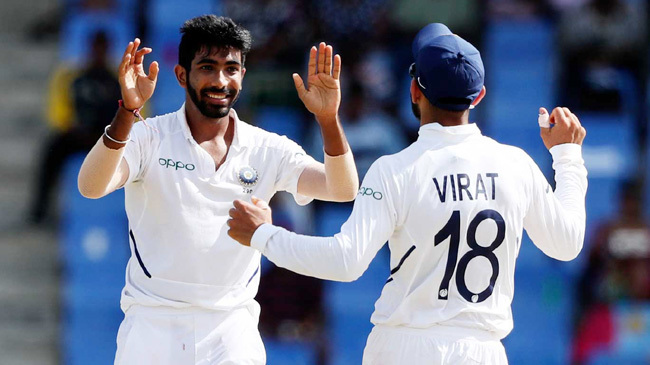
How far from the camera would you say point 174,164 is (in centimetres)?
435

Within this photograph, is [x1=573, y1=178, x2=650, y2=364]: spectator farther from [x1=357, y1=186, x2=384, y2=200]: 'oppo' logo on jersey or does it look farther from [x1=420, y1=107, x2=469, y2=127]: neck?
[x1=357, y1=186, x2=384, y2=200]: 'oppo' logo on jersey

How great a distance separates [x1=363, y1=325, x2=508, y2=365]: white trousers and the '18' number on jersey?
0.12m

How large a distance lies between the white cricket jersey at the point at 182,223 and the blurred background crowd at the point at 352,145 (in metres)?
4.06

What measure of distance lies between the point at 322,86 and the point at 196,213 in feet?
2.34

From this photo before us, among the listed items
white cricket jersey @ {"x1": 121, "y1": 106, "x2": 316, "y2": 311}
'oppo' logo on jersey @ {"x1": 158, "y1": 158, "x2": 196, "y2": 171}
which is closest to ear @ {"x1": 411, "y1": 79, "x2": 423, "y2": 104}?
white cricket jersey @ {"x1": 121, "y1": 106, "x2": 316, "y2": 311}

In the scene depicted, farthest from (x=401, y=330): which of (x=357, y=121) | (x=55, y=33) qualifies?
(x=55, y=33)

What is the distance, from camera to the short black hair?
440cm

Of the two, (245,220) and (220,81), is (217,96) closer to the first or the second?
(220,81)

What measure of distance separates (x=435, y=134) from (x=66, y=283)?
565 cm

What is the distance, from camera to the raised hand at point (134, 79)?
4051 millimetres

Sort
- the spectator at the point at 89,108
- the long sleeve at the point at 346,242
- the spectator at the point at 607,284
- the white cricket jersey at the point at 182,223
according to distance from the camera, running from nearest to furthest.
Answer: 1. the long sleeve at the point at 346,242
2. the white cricket jersey at the point at 182,223
3. the spectator at the point at 607,284
4. the spectator at the point at 89,108

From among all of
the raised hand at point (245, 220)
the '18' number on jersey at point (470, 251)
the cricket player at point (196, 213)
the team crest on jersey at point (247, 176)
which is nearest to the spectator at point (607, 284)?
the cricket player at point (196, 213)

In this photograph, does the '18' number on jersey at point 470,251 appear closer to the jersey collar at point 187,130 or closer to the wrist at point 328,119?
the wrist at point 328,119

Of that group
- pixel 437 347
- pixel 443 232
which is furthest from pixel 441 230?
pixel 437 347
